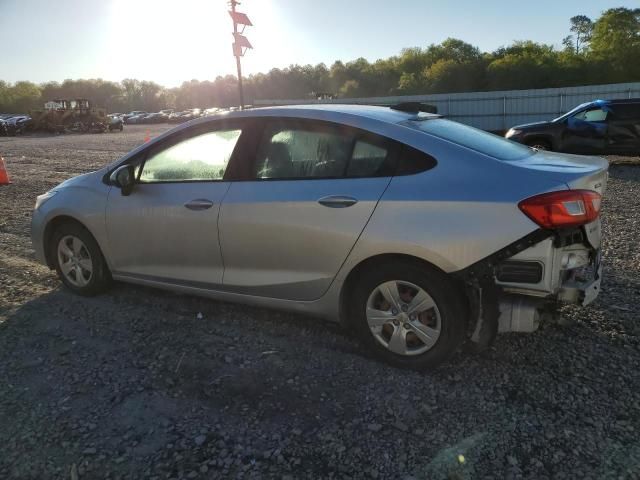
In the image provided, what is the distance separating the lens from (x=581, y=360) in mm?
3398

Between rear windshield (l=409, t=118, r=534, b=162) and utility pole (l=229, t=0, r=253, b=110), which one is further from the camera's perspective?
utility pole (l=229, t=0, r=253, b=110)

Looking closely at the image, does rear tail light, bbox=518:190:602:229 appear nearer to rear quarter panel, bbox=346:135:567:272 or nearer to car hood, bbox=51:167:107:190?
rear quarter panel, bbox=346:135:567:272

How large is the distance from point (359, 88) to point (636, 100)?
83.0m

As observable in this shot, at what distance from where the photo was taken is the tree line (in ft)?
206

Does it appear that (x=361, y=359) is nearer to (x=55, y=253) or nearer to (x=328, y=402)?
(x=328, y=402)

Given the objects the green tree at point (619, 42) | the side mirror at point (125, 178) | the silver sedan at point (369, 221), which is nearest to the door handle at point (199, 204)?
the silver sedan at point (369, 221)

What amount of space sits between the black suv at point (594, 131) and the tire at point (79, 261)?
12005 millimetres

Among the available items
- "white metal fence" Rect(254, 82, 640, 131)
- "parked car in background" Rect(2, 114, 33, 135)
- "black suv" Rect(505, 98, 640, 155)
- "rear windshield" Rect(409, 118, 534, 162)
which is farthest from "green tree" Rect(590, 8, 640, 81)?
"rear windshield" Rect(409, 118, 534, 162)

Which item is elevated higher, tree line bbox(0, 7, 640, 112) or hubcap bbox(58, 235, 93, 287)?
tree line bbox(0, 7, 640, 112)

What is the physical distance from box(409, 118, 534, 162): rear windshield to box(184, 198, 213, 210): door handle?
154cm

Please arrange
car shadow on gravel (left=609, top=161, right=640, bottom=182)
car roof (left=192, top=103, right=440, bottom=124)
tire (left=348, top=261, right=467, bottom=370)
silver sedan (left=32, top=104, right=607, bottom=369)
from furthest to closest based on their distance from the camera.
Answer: car shadow on gravel (left=609, top=161, right=640, bottom=182) → car roof (left=192, top=103, right=440, bottom=124) → tire (left=348, top=261, right=467, bottom=370) → silver sedan (left=32, top=104, right=607, bottom=369)

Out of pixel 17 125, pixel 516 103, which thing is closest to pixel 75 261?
pixel 516 103

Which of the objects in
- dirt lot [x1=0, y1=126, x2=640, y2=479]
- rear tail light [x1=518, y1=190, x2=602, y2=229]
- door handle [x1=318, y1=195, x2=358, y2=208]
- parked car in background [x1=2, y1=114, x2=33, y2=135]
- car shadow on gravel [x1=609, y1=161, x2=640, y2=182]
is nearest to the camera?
dirt lot [x1=0, y1=126, x2=640, y2=479]

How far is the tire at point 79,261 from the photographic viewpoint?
461cm
